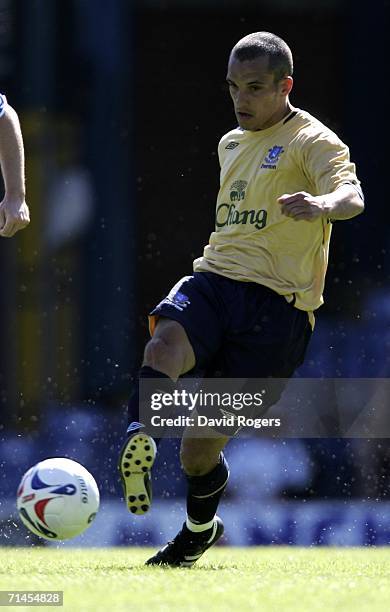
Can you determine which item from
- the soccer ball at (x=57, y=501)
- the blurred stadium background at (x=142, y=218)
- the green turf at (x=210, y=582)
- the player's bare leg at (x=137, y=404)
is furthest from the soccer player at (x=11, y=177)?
the blurred stadium background at (x=142, y=218)

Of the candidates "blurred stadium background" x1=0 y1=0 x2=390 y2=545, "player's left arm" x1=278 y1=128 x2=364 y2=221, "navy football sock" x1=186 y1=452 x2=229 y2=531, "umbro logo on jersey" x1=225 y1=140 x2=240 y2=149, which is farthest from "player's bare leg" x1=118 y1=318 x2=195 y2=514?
"blurred stadium background" x1=0 y1=0 x2=390 y2=545

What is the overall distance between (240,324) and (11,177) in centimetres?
113

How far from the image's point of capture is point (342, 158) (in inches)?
211

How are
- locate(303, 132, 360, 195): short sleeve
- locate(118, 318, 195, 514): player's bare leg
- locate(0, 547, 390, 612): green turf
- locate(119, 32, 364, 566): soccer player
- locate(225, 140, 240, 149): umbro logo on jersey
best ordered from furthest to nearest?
1. locate(225, 140, 240, 149): umbro logo on jersey
2. locate(119, 32, 364, 566): soccer player
3. locate(303, 132, 360, 195): short sleeve
4. locate(118, 318, 195, 514): player's bare leg
5. locate(0, 547, 390, 612): green turf

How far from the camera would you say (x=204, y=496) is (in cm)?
568

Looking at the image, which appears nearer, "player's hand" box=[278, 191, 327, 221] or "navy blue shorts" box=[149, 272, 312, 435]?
"player's hand" box=[278, 191, 327, 221]

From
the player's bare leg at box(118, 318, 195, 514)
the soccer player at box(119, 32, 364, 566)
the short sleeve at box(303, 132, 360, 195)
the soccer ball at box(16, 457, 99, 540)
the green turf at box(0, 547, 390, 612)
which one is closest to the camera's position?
the green turf at box(0, 547, 390, 612)

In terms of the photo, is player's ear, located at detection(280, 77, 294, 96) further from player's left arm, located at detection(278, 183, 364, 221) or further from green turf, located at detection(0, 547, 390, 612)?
green turf, located at detection(0, 547, 390, 612)

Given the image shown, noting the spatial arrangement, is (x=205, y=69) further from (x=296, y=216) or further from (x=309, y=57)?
(x=296, y=216)

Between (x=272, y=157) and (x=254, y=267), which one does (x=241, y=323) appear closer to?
(x=254, y=267)

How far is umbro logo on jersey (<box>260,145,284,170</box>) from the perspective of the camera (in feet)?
18.2

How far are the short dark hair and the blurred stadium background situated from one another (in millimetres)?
3514

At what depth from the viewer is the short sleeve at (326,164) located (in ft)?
17.3

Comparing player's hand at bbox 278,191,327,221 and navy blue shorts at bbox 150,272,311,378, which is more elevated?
player's hand at bbox 278,191,327,221
